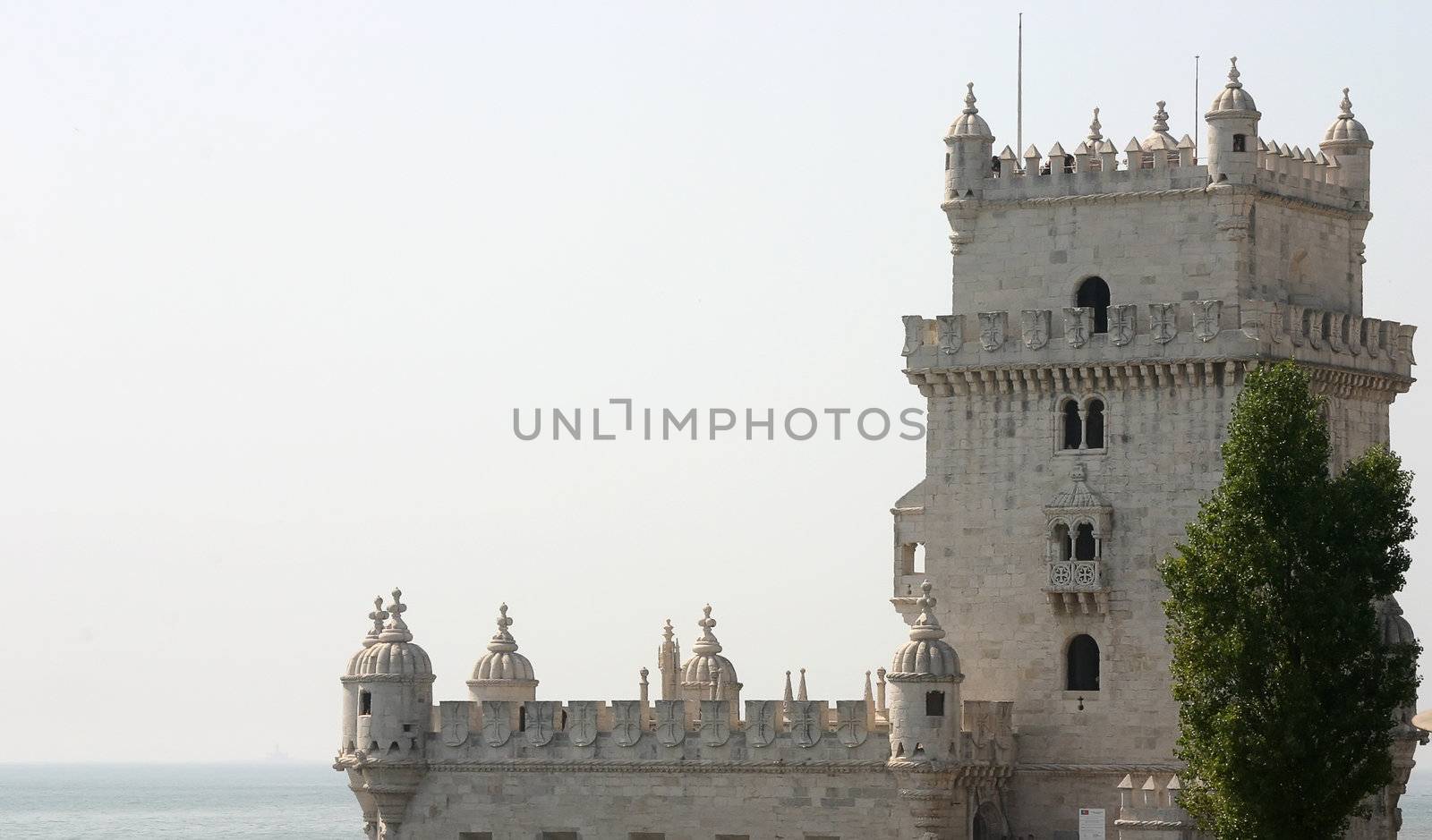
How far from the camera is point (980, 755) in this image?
67375mm

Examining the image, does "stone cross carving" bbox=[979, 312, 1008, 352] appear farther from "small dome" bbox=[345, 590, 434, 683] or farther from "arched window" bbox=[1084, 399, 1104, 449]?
"small dome" bbox=[345, 590, 434, 683]

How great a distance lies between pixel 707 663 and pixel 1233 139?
61.4ft

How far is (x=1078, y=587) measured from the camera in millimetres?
68000

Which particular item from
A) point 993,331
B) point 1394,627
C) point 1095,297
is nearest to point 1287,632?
point 1394,627

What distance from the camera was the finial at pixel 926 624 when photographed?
Answer: 66812mm

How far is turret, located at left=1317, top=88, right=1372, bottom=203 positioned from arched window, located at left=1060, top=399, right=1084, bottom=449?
8508 millimetres

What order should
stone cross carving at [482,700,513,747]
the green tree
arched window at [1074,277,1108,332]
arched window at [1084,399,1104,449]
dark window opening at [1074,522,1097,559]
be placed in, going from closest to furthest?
the green tree, dark window opening at [1074,522,1097,559], arched window at [1084,399,1104,449], arched window at [1074,277,1108,332], stone cross carving at [482,700,513,747]

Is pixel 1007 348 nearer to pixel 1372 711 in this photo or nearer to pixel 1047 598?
pixel 1047 598

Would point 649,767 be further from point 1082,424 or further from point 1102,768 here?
point 1082,424

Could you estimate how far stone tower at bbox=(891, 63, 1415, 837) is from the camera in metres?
67.6

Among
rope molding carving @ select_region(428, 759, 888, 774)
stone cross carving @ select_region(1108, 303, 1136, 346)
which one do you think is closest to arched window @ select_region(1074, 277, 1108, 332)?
stone cross carving @ select_region(1108, 303, 1136, 346)

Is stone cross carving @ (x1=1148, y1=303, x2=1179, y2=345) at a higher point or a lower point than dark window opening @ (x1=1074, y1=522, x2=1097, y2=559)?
higher

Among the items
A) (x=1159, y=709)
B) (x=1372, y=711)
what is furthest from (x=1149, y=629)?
(x=1372, y=711)

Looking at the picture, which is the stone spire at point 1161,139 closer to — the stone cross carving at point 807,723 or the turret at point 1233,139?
the turret at point 1233,139
